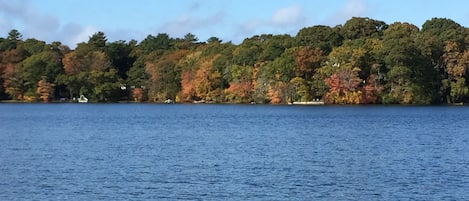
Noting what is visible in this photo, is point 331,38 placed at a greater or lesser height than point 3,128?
greater

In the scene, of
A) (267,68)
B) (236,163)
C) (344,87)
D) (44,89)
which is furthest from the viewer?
(44,89)

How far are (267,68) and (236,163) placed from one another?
71652 mm

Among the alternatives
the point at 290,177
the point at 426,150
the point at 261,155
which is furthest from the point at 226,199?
the point at 426,150

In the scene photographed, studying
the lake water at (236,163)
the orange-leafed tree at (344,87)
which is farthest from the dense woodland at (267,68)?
the lake water at (236,163)

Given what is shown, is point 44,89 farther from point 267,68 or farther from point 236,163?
point 236,163

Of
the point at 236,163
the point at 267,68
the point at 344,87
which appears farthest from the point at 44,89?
the point at 236,163

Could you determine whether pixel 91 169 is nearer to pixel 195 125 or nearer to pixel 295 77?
pixel 195 125

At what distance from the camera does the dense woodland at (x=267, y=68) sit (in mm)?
94875

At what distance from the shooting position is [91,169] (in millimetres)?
29938

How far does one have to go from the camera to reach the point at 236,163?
31891 millimetres

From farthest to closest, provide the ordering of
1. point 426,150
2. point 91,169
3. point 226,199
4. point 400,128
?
point 400,128 < point 426,150 < point 91,169 < point 226,199

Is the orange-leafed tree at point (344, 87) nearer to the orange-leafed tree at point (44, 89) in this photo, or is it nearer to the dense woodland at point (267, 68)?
the dense woodland at point (267, 68)

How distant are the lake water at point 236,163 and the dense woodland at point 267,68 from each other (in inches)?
1607

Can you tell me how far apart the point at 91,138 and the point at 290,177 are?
828 inches
